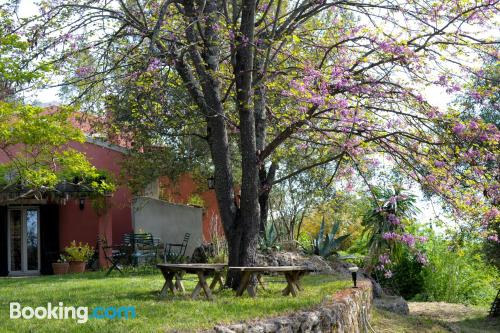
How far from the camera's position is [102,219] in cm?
1923

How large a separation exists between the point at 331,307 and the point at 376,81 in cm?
351

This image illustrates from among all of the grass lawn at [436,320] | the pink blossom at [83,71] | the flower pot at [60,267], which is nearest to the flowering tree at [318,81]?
the pink blossom at [83,71]

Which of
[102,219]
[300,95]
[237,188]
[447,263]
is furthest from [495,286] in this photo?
[300,95]

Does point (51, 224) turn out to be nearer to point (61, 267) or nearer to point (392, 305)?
point (61, 267)

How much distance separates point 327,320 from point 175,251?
13.6 metres

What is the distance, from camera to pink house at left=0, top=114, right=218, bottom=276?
19484mm

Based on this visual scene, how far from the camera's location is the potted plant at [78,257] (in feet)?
60.4

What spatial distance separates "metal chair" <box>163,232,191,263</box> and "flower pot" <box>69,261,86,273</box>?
2399 mm

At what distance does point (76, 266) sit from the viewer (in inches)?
728

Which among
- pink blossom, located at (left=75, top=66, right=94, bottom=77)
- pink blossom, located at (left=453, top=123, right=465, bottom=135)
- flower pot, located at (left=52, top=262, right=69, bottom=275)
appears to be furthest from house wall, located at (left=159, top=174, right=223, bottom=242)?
pink blossom, located at (left=453, top=123, right=465, bottom=135)

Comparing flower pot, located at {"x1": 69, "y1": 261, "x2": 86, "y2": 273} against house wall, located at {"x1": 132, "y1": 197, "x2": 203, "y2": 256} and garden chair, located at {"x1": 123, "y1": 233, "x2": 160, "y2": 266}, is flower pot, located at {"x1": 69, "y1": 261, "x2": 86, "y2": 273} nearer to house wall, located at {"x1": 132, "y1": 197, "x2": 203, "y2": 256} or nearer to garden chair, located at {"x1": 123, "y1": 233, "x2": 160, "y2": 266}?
garden chair, located at {"x1": 123, "y1": 233, "x2": 160, "y2": 266}

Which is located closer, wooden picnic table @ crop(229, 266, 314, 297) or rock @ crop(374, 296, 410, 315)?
wooden picnic table @ crop(229, 266, 314, 297)

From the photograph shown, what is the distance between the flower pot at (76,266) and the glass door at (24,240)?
1.75 m

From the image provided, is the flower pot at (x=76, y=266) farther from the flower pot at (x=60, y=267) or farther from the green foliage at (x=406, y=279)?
the green foliage at (x=406, y=279)
